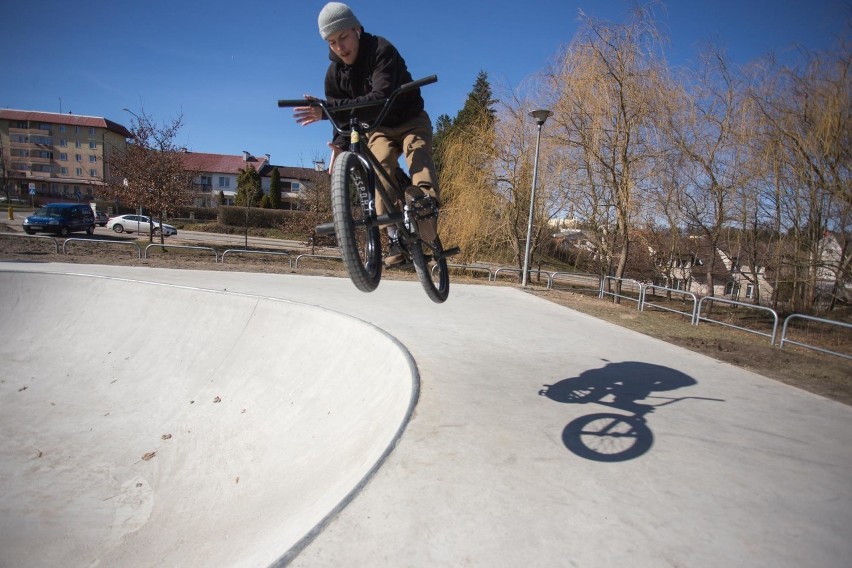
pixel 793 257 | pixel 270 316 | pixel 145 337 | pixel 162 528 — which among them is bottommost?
pixel 162 528

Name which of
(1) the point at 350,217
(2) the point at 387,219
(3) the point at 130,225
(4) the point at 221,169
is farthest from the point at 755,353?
(4) the point at 221,169

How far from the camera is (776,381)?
527cm

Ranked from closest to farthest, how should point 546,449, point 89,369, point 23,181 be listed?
point 546,449 → point 89,369 → point 23,181

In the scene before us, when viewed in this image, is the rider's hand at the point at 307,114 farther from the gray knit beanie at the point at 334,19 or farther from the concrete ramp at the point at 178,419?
the concrete ramp at the point at 178,419

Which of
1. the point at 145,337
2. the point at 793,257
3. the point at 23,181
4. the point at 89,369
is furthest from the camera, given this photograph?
the point at 23,181

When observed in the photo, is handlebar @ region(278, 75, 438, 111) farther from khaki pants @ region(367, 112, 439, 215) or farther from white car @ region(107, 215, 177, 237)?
white car @ region(107, 215, 177, 237)

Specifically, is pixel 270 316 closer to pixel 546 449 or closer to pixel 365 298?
pixel 365 298

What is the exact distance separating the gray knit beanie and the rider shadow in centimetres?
339

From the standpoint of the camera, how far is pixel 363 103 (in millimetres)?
3174

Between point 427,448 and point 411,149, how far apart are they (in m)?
2.51

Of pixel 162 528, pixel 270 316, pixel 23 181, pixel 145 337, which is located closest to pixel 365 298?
pixel 270 316

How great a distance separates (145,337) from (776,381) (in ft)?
32.3

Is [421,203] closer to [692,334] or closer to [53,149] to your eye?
[692,334]

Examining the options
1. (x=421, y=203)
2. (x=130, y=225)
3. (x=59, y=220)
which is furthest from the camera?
(x=130, y=225)
